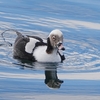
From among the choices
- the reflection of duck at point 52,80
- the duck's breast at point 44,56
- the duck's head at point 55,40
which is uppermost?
the duck's head at point 55,40

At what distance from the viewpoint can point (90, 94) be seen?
12.5 meters

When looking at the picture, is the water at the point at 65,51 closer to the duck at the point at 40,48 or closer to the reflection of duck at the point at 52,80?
the reflection of duck at the point at 52,80

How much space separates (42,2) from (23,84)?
7.63 metres

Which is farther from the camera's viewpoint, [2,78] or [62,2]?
[62,2]

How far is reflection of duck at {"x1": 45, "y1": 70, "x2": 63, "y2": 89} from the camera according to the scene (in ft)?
43.2

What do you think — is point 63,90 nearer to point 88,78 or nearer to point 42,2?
point 88,78

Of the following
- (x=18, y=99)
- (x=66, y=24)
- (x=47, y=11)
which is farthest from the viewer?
(x=47, y=11)

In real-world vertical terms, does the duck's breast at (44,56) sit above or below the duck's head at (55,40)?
below

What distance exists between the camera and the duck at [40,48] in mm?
14750

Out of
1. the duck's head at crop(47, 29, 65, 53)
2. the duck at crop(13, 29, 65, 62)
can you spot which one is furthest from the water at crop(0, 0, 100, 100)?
the duck's head at crop(47, 29, 65, 53)

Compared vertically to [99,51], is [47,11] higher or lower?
higher

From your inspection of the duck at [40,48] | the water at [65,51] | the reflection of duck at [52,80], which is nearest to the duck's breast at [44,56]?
the duck at [40,48]

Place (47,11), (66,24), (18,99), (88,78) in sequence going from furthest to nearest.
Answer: (47,11) < (66,24) < (88,78) < (18,99)

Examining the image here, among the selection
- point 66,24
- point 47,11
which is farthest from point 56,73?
point 47,11
